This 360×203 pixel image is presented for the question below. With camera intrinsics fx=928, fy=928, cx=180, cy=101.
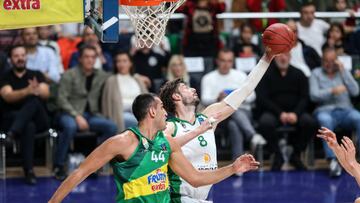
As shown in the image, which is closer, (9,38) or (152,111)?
(152,111)

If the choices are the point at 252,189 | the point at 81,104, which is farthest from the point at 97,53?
the point at 252,189

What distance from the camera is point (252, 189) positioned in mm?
11453

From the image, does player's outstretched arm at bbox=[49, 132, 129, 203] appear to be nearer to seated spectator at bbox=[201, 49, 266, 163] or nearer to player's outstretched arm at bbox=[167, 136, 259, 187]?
player's outstretched arm at bbox=[167, 136, 259, 187]

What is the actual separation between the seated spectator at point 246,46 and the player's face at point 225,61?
0.74 meters

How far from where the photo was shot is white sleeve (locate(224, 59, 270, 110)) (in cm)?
799

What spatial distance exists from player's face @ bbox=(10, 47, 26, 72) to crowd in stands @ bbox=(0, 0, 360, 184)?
0.01m

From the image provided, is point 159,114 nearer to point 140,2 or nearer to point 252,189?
point 140,2

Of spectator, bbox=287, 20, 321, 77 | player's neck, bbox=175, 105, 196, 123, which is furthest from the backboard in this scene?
spectator, bbox=287, 20, 321, 77

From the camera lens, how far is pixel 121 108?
38.9ft

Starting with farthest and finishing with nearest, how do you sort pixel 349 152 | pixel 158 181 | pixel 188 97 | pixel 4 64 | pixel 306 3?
pixel 306 3, pixel 4 64, pixel 188 97, pixel 158 181, pixel 349 152

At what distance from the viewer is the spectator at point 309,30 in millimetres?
13398

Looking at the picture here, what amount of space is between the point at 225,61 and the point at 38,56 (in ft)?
8.04

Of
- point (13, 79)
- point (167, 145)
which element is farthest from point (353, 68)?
point (167, 145)

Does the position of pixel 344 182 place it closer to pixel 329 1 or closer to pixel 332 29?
pixel 332 29
